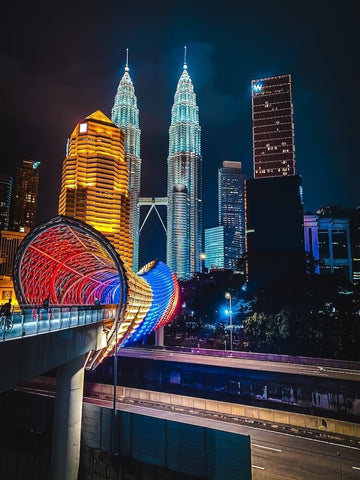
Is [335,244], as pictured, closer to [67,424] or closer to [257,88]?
[257,88]

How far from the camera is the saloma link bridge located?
11194 millimetres

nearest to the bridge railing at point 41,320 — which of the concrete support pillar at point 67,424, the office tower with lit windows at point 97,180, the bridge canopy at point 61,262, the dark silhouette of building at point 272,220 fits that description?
the concrete support pillar at point 67,424

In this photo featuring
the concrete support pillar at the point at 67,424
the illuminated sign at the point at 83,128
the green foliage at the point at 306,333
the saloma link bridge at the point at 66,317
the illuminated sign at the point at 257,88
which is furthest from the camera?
the illuminated sign at the point at 257,88

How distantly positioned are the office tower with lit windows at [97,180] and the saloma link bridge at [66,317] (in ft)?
283

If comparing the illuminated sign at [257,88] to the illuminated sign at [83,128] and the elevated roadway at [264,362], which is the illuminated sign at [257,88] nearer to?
the illuminated sign at [83,128]

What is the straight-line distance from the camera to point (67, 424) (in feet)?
61.1

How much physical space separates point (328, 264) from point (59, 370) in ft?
445

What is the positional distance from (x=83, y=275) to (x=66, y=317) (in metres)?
27.5

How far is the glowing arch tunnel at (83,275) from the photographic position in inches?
921

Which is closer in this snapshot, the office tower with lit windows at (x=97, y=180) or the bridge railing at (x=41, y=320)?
the bridge railing at (x=41, y=320)

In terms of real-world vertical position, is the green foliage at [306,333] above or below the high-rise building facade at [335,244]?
below

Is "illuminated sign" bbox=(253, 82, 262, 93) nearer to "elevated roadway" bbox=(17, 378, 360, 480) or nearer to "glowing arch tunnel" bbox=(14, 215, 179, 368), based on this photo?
"glowing arch tunnel" bbox=(14, 215, 179, 368)

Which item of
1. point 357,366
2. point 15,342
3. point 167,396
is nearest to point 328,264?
point 357,366

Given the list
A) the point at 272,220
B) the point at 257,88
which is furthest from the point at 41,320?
the point at 257,88
